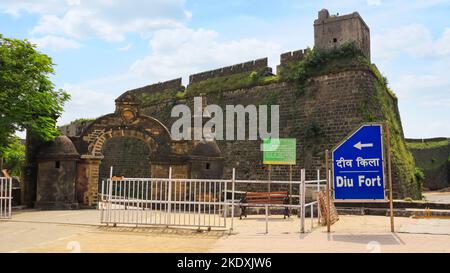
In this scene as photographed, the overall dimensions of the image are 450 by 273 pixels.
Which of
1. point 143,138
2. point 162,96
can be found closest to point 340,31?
point 143,138

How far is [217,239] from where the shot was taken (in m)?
8.81

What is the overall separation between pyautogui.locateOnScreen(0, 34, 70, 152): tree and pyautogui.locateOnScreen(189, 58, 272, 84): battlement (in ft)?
34.9

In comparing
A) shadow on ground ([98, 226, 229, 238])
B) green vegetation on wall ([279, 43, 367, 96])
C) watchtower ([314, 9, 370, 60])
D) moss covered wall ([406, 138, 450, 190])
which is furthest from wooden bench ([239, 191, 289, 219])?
moss covered wall ([406, 138, 450, 190])

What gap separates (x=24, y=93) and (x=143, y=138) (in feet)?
15.3

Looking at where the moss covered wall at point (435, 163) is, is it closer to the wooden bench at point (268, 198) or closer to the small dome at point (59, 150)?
the wooden bench at point (268, 198)

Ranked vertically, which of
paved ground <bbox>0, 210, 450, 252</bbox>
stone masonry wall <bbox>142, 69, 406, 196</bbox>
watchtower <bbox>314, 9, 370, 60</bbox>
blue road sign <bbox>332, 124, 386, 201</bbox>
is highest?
watchtower <bbox>314, 9, 370, 60</bbox>

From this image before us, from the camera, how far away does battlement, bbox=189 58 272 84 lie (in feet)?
76.8

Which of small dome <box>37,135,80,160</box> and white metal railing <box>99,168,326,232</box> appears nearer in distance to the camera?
white metal railing <box>99,168,326,232</box>

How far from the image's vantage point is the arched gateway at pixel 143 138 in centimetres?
1739

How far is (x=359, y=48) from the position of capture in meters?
19.7

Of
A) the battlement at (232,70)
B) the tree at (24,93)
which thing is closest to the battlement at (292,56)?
the battlement at (232,70)

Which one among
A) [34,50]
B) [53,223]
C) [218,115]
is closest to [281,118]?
[218,115]

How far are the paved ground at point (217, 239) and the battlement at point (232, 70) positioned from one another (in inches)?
539

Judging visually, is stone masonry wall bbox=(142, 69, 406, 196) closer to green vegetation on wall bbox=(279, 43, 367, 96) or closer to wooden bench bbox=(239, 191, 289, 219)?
green vegetation on wall bbox=(279, 43, 367, 96)
